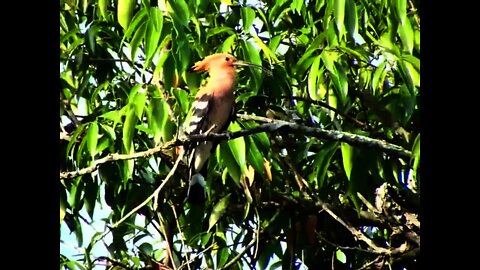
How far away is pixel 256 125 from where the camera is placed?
3225 mm

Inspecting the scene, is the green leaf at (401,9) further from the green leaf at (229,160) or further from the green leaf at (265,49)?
the green leaf at (229,160)

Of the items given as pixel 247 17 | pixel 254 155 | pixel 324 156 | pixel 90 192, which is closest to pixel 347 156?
pixel 324 156

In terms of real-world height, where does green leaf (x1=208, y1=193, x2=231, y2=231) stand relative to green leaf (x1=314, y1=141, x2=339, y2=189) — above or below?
below

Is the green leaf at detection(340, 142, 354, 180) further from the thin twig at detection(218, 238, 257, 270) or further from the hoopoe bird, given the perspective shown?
the thin twig at detection(218, 238, 257, 270)

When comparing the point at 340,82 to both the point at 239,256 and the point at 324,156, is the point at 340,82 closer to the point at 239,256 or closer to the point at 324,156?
the point at 324,156

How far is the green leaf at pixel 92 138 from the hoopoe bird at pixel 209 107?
1.76 feet

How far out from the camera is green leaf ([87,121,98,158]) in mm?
2840

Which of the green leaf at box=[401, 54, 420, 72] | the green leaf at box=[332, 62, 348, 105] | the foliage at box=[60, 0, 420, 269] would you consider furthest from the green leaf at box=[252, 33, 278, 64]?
the green leaf at box=[401, 54, 420, 72]

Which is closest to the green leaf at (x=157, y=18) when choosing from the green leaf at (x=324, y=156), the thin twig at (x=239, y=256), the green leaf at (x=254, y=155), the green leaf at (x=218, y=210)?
the green leaf at (x=254, y=155)

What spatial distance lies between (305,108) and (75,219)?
113 cm

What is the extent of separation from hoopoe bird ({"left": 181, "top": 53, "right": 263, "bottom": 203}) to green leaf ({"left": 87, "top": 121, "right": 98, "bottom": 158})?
0.54 meters

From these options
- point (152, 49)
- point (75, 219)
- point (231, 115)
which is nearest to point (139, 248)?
point (75, 219)

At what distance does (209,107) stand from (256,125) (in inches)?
35.2
